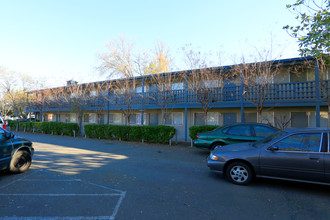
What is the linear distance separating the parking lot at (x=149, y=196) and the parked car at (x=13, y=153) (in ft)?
0.96

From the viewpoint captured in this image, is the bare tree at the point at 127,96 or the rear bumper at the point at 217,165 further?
the bare tree at the point at 127,96

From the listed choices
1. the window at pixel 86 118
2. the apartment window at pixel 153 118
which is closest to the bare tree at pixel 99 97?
the window at pixel 86 118

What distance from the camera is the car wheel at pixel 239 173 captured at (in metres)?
4.64

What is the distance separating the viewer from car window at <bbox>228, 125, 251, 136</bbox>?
758 cm

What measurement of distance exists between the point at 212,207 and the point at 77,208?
253 centimetres

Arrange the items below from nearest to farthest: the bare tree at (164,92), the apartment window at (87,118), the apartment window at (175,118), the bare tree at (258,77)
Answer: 1. the bare tree at (258,77)
2. the bare tree at (164,92)
3. the apartment window at (175,118)
4. the apartment window at (87,118)

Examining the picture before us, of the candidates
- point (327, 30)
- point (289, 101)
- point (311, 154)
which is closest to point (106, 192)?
point (311, 154)

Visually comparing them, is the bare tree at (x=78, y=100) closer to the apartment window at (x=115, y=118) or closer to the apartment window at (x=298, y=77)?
the apartment window at (x=115, y=118)

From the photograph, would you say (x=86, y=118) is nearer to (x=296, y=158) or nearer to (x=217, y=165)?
(x=217, y=165)

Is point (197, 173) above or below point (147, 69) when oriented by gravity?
below

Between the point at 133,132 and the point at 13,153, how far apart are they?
8102 mm

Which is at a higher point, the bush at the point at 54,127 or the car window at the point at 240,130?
the car window at the point at 240,130

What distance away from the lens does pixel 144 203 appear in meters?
3.64

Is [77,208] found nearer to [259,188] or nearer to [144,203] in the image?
[144,203]
